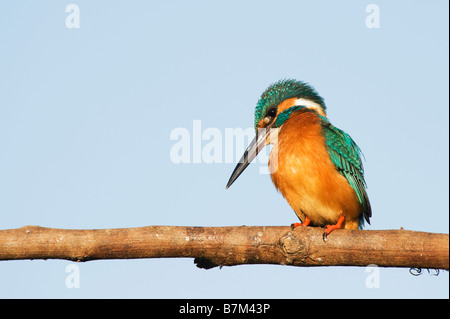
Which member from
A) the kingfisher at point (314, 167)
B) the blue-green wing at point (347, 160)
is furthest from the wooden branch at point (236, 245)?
the blue-green wing at point (347, 160)

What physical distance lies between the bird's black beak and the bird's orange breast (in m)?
0.37

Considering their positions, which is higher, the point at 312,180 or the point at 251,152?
the point at 251,152

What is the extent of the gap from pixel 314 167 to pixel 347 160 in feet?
1.36

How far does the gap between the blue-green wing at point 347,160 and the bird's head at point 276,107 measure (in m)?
0.45

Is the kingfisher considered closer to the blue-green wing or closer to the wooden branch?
the blue-green wing

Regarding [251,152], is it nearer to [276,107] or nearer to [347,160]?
[276,107]

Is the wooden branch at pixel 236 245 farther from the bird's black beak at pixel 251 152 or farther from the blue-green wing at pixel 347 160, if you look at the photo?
the bird's black beak at pixel 251 152

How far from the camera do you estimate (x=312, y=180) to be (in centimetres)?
475

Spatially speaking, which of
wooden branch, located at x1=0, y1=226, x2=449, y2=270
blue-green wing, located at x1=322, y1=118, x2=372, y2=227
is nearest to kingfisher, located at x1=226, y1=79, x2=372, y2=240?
blue-green wing, located at x1=322, y1=118, x2=372, y2=227

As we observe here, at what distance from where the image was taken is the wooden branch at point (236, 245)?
347cm

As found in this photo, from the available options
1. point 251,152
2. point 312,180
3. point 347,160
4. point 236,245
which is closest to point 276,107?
point 251,152

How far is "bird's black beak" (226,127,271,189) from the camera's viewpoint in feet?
17.8

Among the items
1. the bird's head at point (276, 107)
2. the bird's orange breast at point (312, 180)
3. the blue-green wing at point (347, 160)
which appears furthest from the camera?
the bird's head at point (276, 107)
